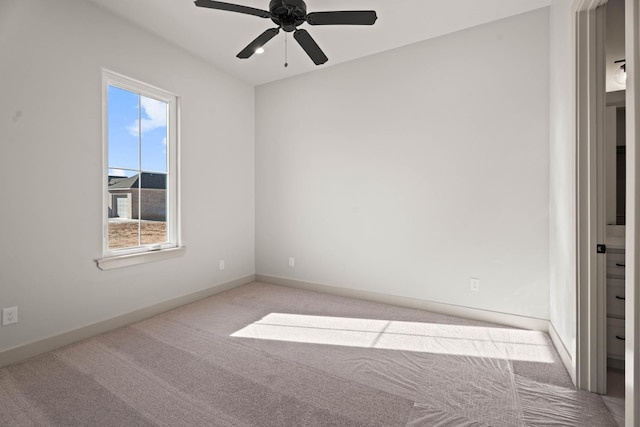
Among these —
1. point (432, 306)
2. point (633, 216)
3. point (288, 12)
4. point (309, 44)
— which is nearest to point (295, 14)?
point (288, 12)

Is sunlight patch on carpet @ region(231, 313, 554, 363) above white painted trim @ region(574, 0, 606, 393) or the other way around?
the other way around

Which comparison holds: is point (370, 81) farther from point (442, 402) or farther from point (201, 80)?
point (442, 402)

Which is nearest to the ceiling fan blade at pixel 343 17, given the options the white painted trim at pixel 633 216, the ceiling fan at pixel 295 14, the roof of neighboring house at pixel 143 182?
the ceiling fan at pixel 295 14

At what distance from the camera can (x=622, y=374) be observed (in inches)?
80.6

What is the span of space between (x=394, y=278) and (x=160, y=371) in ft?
7.88

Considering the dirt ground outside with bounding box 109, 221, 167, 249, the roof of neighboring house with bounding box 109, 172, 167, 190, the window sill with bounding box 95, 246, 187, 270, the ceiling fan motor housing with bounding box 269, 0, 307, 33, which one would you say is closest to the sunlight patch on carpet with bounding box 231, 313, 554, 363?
the window sill with bounding box 95, 246, 187, 270

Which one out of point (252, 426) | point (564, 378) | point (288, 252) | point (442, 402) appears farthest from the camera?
point (288, 252)

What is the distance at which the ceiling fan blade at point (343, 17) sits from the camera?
75.4 inches

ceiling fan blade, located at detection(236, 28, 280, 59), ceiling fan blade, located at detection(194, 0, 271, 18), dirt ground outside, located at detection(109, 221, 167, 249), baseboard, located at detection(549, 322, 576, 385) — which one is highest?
ceiling fan blade, located at detection(194, 0, 271, 18)

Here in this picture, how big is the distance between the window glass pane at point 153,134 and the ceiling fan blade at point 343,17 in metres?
2.08

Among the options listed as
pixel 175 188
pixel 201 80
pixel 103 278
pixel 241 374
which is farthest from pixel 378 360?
pixel 201 80

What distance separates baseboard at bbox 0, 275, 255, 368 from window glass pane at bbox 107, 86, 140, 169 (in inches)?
56.5

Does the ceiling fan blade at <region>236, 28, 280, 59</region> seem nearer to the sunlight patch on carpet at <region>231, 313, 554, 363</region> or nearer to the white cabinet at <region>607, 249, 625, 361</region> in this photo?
the sunlight patch on carpet at <region>231, 313, 554, 363</region>

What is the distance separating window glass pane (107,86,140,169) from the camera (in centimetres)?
284
